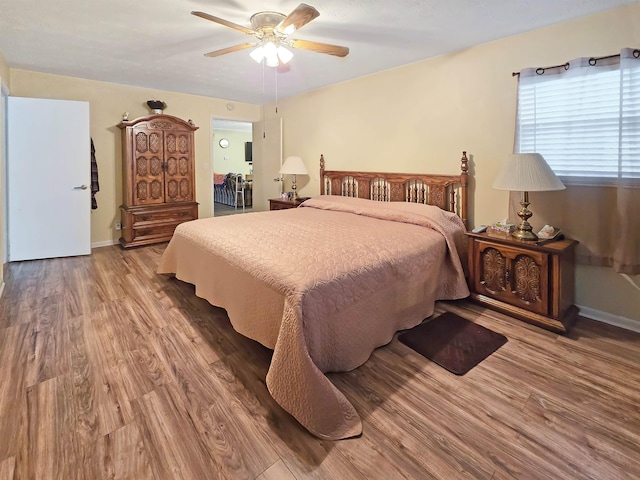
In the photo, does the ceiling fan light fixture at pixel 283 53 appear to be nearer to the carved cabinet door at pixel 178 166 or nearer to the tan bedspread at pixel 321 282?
the tan bedspread at pixel 321 282

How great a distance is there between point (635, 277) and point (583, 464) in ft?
5.92

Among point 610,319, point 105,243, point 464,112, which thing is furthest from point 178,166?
point 610,319

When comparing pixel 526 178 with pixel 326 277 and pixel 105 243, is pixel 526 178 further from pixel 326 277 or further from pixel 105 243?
pixel 105 243

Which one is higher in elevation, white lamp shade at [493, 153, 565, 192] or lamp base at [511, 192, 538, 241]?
→ white lamp shade at [493, 153, 565, 192]

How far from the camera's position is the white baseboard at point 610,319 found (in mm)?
2498

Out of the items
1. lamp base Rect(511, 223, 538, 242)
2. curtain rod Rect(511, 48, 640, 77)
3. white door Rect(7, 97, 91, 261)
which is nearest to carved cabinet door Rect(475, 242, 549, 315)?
lamp base Rect(511, 223, 538, 242)

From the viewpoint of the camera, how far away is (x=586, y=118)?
2576 mm

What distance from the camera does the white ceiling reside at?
2461mm

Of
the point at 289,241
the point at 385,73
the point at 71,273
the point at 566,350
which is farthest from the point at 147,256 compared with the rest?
the point at 566,350

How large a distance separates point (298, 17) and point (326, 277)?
1665 mm

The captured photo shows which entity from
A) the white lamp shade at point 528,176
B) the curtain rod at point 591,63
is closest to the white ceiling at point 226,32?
the curtain rod at point 591,63

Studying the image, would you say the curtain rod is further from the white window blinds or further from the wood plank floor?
the wood plank floor

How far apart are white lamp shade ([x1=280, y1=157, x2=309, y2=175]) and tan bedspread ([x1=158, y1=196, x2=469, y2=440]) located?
185 centimetres

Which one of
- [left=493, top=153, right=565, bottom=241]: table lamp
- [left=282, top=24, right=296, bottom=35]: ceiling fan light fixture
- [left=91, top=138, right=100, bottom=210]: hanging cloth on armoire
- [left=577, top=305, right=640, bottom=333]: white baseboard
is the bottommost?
[left=577, top=305, right=640, bottom=333]: white baseboard
